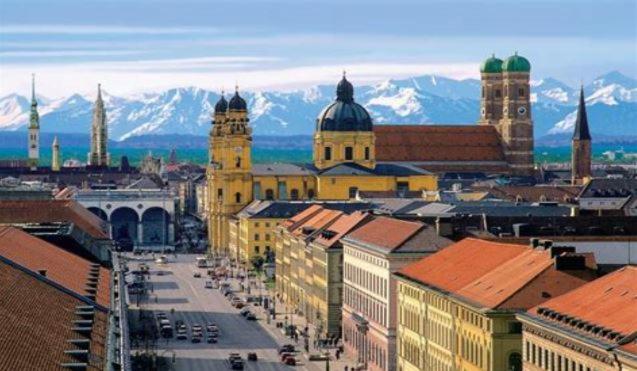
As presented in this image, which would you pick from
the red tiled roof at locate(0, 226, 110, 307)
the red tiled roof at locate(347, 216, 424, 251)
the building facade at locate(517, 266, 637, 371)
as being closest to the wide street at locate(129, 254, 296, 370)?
the red tiled roof at locate(347, 216, 424, 251)

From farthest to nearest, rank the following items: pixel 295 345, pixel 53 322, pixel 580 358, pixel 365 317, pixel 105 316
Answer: pixel 295 345
pixel 365 317
pixel 105 316
pixel 580 358
pixel 53 322

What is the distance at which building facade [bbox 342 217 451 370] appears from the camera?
108125mm

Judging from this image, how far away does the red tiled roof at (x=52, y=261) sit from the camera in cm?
7606

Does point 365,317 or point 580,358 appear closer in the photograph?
point 580,358

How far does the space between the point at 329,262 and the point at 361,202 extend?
48855 millimetres

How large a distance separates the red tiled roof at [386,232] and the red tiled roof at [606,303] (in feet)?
121

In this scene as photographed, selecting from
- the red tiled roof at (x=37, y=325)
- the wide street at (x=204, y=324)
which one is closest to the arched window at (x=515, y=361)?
the red tiled roof at (x=37, y=325)

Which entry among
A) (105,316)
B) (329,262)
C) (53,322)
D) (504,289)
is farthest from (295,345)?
(53,322)

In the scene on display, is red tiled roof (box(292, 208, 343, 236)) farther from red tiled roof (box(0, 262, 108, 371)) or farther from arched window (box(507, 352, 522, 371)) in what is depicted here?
red tiled roof (box(0, 262, 108, 371))

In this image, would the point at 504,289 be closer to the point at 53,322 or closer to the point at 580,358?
the point at 580,358

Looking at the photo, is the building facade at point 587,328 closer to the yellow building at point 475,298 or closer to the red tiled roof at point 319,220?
the yellow building at point 475,298

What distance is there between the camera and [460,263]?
93250mm

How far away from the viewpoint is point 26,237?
97.7m

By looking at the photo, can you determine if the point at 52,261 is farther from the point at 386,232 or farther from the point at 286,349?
the point at 286,349
